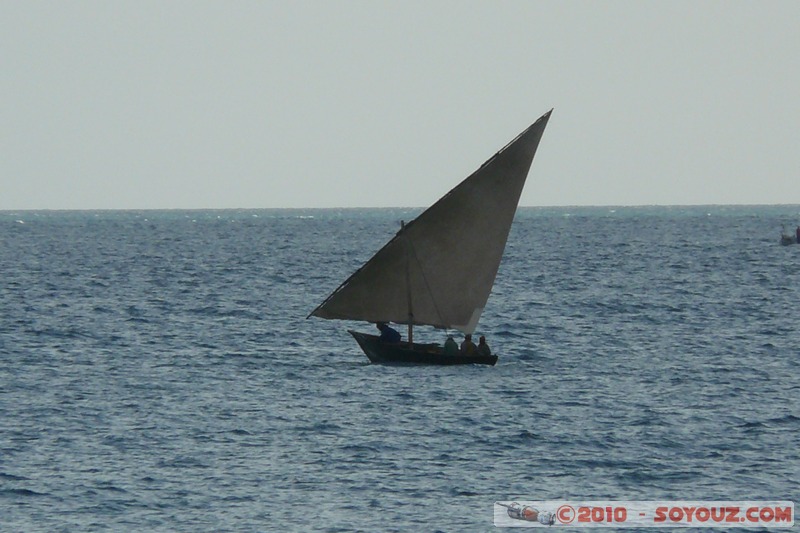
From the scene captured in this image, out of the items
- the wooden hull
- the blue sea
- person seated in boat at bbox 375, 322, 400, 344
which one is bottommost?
the blue sea

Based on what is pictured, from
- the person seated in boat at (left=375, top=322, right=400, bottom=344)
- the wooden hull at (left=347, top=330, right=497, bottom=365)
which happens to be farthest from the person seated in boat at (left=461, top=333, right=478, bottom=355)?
the person seated in boat at (left=375, top=322, right=400, bottom=344)

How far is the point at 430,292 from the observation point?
46406mm

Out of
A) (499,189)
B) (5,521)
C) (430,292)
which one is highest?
(499,189)

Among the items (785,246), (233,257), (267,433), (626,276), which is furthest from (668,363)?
(785,246)

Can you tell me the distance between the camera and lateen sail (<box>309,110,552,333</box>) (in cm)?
4569

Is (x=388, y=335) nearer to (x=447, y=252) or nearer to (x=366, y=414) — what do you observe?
(x=447, y=252)

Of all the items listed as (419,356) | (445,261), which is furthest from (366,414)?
(445,261)

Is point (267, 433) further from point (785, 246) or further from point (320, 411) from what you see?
point (785, 246)

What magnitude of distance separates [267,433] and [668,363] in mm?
19799

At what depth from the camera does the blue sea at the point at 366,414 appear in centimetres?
2911

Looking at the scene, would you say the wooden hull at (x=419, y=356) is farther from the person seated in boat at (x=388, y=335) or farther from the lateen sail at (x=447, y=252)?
the lateen sail at (x=447, y=252)

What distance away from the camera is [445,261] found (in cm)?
4619

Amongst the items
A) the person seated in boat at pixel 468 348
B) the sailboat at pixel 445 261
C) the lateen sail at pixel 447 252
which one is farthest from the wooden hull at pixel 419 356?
the lateen sail at pixel 447 252

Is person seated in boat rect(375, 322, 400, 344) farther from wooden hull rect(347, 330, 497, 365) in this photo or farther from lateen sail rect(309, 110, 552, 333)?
lateen sail rect(309, 110, 552, 333)
